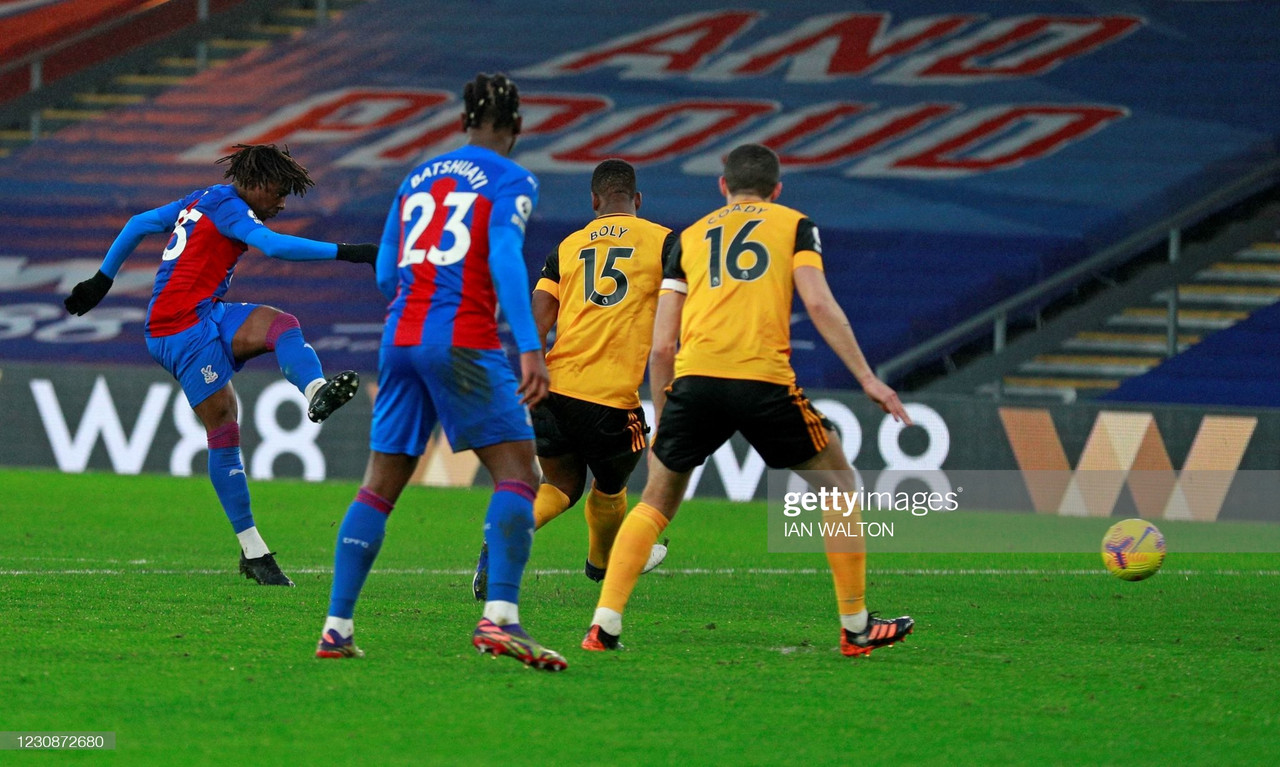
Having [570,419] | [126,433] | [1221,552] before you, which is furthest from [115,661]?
[126,433]

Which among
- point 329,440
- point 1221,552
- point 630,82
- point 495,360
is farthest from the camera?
point 630,82

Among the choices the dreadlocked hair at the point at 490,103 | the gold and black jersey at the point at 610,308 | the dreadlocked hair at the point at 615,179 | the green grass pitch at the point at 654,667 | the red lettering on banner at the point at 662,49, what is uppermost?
the red lettering on banner at the point at 662,49

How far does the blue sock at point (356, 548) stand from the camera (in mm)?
5648

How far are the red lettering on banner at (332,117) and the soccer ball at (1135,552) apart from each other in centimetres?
1553

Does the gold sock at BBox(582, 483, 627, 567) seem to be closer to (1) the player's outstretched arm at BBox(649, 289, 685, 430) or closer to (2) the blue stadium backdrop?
(1) the player's outstretched arm at BBox(649, 289, 685, 430)

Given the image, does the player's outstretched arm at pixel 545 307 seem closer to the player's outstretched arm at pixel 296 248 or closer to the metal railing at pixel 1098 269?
the player's outstretched arm at pixel 296 248

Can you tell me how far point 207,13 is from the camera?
24.9 meters

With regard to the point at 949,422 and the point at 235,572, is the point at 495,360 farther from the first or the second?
the point at 949,422

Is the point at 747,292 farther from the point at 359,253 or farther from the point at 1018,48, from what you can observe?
the point at 1018,48

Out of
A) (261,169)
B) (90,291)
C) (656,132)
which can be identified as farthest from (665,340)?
(656,132)

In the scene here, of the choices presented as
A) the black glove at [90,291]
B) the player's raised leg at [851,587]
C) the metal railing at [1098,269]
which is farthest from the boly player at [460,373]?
the metal railing at [1098,269]

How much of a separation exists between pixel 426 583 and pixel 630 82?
1497 cm

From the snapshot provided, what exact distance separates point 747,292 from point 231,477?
10.9 feet

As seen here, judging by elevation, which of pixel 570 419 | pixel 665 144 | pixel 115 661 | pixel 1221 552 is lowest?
pixel 115 661
